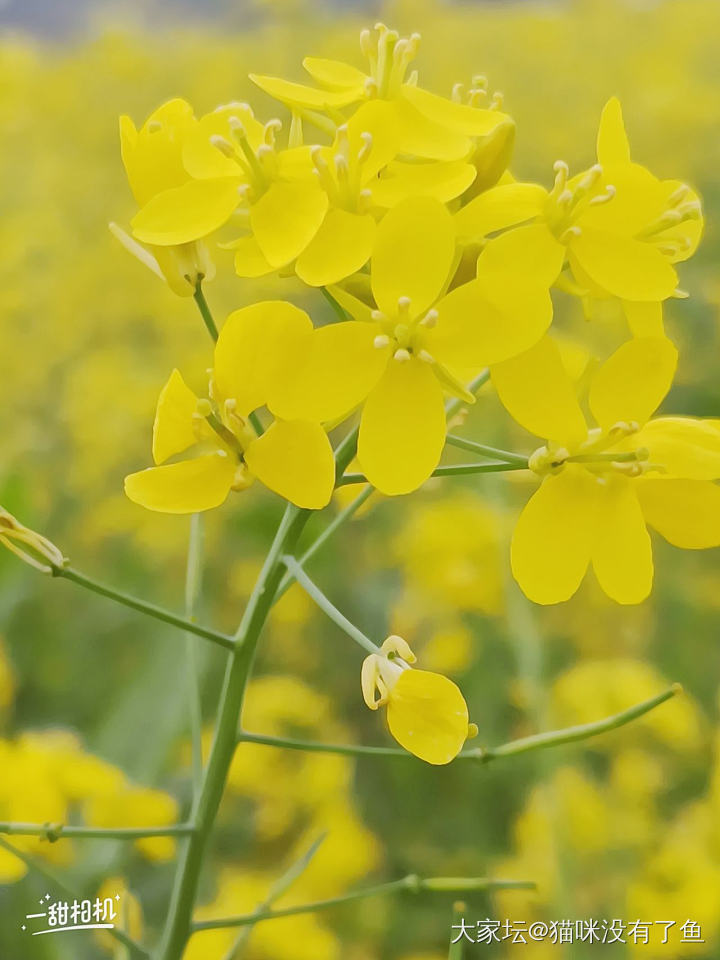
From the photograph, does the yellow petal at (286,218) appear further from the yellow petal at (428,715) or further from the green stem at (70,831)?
the green stem at (70,831)

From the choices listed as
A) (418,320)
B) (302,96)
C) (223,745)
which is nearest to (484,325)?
(418,320)

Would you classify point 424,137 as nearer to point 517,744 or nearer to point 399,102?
point 399,102

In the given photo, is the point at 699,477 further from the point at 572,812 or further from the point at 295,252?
the point at 572,812

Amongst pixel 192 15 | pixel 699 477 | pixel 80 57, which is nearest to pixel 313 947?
pixel 699 477

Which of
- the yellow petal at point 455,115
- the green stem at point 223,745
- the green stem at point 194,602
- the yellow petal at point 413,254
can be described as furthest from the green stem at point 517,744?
the yellow petal at point 455,115

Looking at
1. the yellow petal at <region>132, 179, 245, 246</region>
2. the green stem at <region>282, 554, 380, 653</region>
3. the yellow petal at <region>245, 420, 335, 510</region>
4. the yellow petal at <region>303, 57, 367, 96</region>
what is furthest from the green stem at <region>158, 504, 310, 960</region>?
the yellow petal at <region>303, 57, 367, 96</region>

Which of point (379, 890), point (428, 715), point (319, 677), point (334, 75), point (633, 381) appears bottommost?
point (319, 677)
